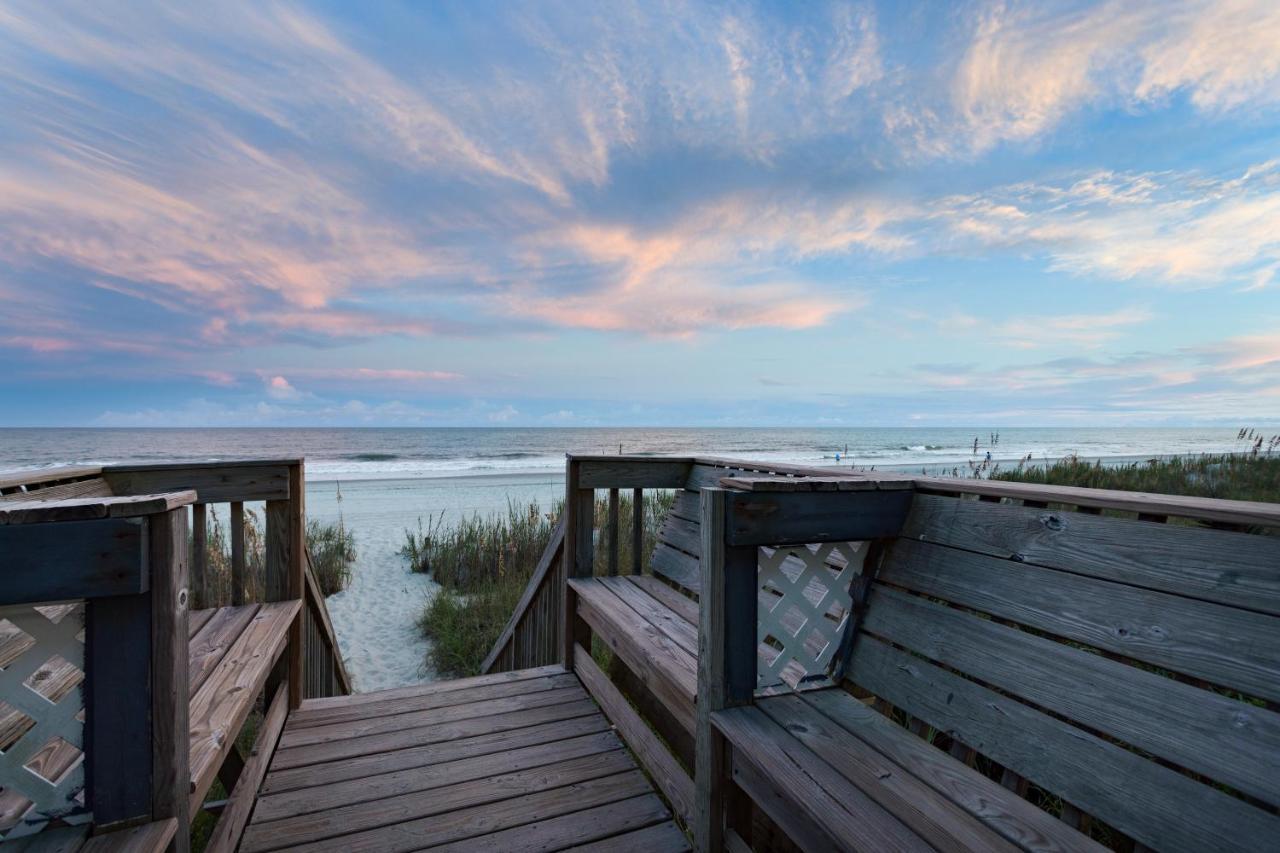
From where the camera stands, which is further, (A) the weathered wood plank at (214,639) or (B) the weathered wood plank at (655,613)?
(B) the weathered wood plank at (655,613)

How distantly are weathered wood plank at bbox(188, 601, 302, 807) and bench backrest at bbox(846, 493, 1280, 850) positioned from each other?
197 centimetres

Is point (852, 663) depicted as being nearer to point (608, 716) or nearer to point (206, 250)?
point (608, 716)

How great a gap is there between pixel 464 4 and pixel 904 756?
816cm

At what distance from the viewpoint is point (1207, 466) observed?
8680 millimetres

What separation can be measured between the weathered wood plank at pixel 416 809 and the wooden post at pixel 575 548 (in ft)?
3.31

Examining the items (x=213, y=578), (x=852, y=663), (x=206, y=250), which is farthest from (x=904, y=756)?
(x=206, y=250)

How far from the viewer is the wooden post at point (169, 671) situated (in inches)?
46.3

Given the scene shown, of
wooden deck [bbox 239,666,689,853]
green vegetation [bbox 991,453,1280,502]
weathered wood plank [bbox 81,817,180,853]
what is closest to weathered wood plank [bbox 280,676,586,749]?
wooden deck [bbox 239,666,689,853]

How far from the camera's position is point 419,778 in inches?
89.0

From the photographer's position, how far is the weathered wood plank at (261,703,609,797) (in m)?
2.24

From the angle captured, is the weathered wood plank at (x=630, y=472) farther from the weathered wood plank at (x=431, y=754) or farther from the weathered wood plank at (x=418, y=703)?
the weathered wood plank at (x=431, y=754)

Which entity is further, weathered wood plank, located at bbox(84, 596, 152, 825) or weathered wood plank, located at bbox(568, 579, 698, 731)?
weathered wood plank, located at bbox(568, 579, 698, 731)

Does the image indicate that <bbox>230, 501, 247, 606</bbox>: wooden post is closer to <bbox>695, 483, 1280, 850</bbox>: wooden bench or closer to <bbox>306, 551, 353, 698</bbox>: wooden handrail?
<bbox>306, 551, 353, 698</bbox>: wooden handrail

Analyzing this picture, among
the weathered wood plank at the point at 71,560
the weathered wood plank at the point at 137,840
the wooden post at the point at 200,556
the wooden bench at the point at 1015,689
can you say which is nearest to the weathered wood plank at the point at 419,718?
the wooden post at the point at 200,556
